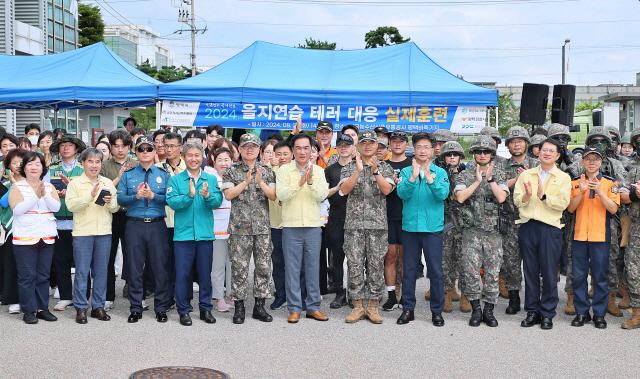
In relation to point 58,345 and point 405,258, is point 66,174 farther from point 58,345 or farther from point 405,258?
point 405,258

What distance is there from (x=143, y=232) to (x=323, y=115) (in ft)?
16.4

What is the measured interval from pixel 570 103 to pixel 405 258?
22.3 feet

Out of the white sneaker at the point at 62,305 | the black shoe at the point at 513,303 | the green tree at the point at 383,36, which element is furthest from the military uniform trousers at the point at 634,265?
the green tree at the point at 383,36

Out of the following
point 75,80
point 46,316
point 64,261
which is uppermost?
point 75,80

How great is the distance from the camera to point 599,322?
733cm

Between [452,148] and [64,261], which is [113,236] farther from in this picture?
[452,148]

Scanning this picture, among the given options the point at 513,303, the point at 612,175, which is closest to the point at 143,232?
the point at 513,303

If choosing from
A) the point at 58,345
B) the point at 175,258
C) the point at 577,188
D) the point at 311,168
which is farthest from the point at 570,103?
the point at 58,345

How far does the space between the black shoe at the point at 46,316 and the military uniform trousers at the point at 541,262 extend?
488 cm

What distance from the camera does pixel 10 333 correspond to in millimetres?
6930

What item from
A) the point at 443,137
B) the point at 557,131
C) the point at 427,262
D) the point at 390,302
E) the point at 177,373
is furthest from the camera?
the point at 443,137

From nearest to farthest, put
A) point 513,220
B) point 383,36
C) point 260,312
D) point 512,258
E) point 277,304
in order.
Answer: point 260,312
point 513,220
point 512,258
point 277,304
point 383,36

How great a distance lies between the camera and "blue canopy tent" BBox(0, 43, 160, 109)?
1242 cm

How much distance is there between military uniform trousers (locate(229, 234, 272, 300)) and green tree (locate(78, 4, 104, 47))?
157 ft
